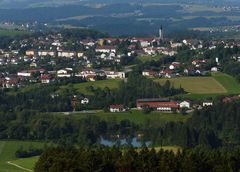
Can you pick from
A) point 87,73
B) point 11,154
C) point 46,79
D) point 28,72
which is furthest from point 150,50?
point 11,154

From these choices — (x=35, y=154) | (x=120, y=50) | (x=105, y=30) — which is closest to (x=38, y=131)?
(x=35, y=154)

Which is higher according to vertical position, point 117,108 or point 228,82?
point 117,108

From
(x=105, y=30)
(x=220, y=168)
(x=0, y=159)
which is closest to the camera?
(x=220, y=168)

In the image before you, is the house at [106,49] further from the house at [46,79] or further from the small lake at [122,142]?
the small lake at [122,142]

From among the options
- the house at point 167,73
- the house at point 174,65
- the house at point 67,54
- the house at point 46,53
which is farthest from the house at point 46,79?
the house at point 46,53

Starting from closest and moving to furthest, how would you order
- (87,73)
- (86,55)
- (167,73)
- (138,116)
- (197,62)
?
(138,116), (167,73), (87,73), (197,62), (86,55)

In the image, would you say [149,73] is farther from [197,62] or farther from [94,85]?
[197,62]

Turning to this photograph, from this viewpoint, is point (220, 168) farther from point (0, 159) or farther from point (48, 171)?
point (0, 159)
